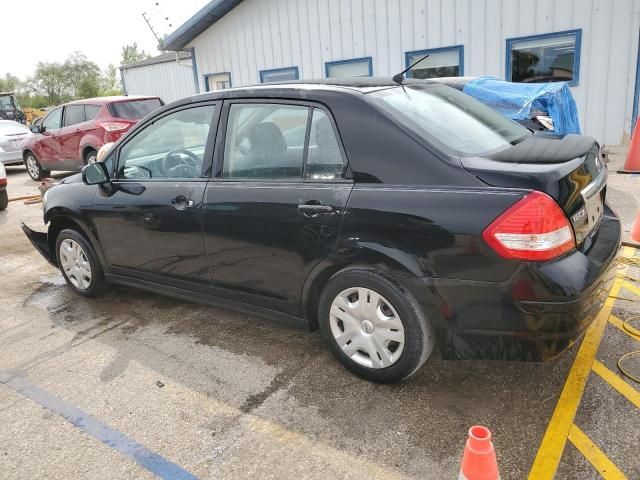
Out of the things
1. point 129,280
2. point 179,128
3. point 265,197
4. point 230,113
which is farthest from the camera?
point 129,280

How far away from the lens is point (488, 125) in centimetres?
324

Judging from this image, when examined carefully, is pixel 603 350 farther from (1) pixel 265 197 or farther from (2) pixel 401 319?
(1) pixel 265 197

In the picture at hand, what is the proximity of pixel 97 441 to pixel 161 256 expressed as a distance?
142cm

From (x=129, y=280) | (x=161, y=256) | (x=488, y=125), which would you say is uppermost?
(x=488, y=125)

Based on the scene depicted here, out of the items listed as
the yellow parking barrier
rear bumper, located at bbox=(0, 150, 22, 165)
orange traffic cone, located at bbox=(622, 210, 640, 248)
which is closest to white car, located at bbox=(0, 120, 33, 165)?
rear bumper, located at bbox=(0, 150, 22, 165)

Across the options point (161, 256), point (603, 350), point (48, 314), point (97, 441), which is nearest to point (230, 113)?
point (161, 256)

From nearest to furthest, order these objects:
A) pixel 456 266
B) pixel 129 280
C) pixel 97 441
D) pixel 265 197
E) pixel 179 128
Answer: pixel 456 266 → pixel 97 441 → pixel 265 197 → pixel 179 128 → pixel 129 280

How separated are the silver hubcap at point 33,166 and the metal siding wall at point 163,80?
6.51 meters

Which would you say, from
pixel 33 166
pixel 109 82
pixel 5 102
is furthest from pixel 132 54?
pixel 33 166

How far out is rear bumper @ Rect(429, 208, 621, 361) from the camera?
2367 mm

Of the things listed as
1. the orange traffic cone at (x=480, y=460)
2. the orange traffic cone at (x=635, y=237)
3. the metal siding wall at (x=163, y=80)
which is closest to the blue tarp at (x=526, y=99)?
the orange traffic cone at (x=635, y=237)

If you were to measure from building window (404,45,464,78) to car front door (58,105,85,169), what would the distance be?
700 centimetres

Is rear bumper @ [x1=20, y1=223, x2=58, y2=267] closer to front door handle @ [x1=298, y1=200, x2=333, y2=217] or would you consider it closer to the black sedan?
the black sedan

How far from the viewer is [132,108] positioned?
10688 millimetres
